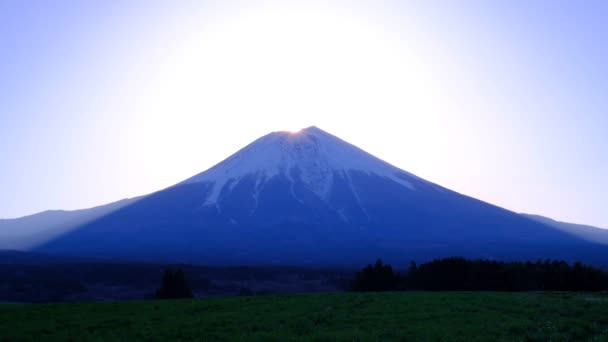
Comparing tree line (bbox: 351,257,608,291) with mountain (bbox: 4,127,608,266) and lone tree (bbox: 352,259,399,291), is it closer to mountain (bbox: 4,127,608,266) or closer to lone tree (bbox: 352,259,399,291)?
lone tree (bbox: 352,259,399,291)

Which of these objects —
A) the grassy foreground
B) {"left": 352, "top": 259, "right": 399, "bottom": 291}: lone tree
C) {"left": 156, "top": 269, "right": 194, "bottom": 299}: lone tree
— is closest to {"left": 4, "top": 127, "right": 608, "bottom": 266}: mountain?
{"left": 352, "top": 259, "right": 399, "bottom": 291}: lone tree

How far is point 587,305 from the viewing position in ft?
78.9

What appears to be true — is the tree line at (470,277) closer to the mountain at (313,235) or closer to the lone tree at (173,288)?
the lone tree at (173,288)

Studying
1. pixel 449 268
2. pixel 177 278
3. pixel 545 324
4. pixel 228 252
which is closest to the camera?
pixel 545 324

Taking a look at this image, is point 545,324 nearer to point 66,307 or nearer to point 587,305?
point 587,305

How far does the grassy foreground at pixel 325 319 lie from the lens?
18.0 m

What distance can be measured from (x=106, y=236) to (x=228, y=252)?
4842cm

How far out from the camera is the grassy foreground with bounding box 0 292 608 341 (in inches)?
708

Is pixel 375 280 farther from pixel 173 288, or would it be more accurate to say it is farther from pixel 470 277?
pixel 173 288

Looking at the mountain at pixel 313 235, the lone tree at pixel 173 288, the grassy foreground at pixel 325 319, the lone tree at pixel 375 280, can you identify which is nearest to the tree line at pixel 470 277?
the lone tree at pixel 375 280

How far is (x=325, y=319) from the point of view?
21.8 metres

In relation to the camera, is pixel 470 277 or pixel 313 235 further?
pixel 313 235

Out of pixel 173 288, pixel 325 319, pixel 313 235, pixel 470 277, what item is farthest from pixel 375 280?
pixel 313 235

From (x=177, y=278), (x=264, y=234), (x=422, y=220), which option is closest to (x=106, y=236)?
(x=264, y=234)
